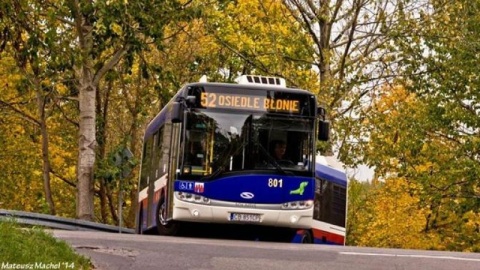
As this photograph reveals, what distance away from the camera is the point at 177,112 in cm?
1919

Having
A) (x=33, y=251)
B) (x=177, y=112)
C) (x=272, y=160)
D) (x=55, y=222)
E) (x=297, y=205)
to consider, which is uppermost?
(x=177, y=112)

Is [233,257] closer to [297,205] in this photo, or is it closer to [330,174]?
[297,205]

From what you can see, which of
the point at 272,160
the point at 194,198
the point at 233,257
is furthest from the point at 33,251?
the point at 272,160

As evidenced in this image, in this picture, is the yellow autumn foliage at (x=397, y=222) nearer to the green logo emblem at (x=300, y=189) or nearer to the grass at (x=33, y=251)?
the green logo emblem at (x=300, y=189)

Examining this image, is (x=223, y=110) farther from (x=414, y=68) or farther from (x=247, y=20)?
(x=247, y=20)

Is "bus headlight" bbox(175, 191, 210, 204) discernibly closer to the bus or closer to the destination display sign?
the bus

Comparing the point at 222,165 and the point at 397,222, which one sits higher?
the point at 222,165

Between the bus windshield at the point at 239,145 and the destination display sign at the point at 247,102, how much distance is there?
16 cm

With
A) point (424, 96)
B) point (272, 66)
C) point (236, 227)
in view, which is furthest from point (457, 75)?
point (236, 227)

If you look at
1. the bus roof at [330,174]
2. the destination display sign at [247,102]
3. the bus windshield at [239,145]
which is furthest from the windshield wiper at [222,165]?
the bus roof at [330,174]

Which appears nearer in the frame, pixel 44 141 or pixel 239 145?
pixel 239 145

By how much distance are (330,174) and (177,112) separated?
10.0 m

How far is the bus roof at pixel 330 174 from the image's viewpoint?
27383 millimetres

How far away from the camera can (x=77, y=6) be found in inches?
1073
